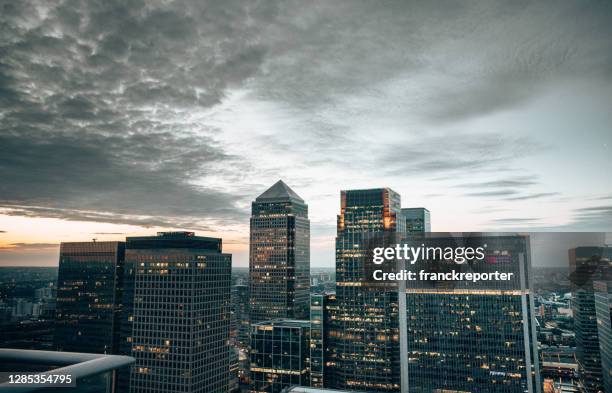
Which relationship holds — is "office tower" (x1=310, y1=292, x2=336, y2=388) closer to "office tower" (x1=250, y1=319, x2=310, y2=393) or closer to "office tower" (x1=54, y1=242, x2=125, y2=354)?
"office tower" (x1=250, y1=319, x2=310, y2=393)

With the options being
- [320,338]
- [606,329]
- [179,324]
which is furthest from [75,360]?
[606,329]

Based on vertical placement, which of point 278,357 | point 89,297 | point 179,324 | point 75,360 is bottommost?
point 278,357

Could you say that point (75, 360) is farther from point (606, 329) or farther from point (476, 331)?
point (606, 329)

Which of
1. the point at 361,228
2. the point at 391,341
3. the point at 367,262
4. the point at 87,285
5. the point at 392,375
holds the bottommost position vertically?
the point at 392,375

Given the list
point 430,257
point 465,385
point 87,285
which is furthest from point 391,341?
point 87,285

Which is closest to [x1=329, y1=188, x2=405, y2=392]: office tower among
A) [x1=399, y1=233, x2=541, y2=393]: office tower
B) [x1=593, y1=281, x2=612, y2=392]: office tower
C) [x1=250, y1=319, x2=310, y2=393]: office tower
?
[x1=399, y1=233, x2=541, y2=393]: office tower

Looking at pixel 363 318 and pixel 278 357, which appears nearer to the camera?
pixel 363 318

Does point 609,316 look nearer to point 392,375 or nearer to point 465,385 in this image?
point 465,385
